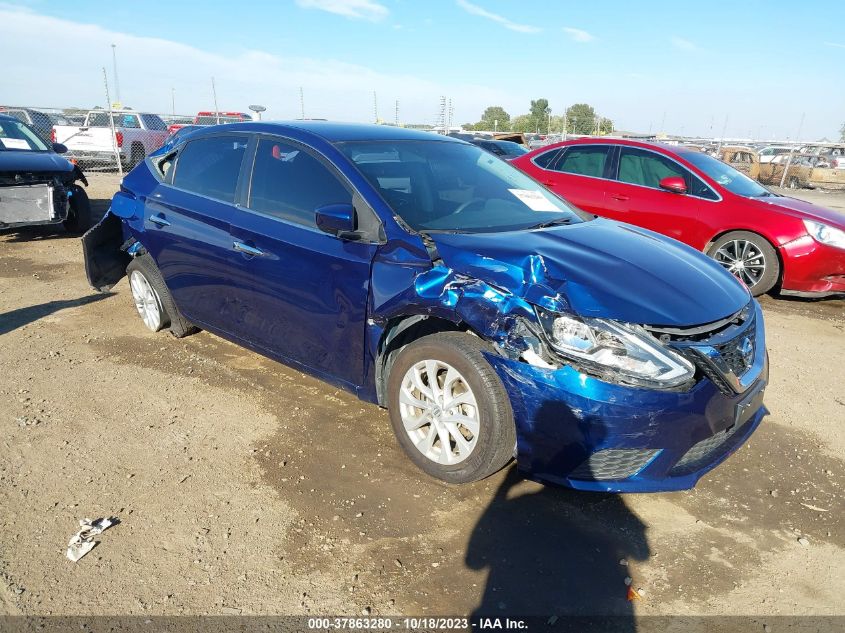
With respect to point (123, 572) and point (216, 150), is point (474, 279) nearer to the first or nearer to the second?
point (123, 572)

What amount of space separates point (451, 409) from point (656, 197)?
16.7ft

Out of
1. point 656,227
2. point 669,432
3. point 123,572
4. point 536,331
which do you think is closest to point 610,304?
point 536,331

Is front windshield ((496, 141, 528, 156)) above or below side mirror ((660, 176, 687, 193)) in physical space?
below

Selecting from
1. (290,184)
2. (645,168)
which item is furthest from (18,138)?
(645,168)

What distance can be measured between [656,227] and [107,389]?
5629 mm

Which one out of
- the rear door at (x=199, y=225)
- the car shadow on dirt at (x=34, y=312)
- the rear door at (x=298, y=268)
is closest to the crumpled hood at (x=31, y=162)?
the car shadow on dirt at (x=34, y=312)

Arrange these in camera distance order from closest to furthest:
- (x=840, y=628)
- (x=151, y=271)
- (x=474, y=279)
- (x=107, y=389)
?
1. (x=840, y=628)
2. (x=474, y=279)
3. (x=107, y=389)
4. (x=151, y=271)

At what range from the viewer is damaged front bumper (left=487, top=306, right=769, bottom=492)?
2.55 metres

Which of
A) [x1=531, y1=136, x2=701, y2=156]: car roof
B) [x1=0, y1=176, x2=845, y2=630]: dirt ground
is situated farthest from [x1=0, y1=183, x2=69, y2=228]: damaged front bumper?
[x1=531, y1=136, x2=701, y2=156]: car roof

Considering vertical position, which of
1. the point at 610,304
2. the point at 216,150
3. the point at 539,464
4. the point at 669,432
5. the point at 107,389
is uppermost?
the point at 216,150

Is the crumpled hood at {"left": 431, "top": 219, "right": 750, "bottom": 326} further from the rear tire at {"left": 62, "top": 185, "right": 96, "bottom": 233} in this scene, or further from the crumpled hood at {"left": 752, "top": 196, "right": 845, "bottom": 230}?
the rear tire at {"left": 62, "top": 185, "right": 96, "bottom": 233}

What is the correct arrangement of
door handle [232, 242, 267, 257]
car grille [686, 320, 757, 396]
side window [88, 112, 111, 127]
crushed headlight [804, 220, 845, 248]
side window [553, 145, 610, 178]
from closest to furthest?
car grille [686, 320, 757, 396], door handle [232, 242, 267, 257], crushed headlight [804, 220, 845, 248], side window [553, 145, 610, 178], side window [88, 112, 111, 127]

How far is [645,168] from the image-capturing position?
7234 mm

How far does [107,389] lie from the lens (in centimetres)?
410
